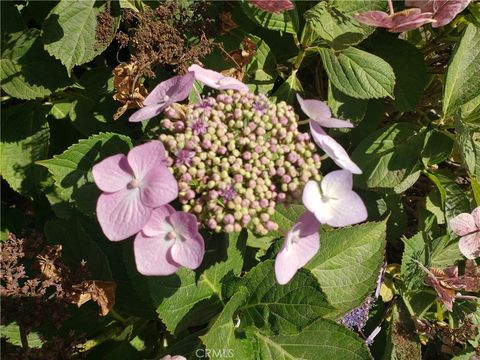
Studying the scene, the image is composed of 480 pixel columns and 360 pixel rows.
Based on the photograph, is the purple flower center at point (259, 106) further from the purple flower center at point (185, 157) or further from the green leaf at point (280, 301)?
the green leaf at point (280, 301)

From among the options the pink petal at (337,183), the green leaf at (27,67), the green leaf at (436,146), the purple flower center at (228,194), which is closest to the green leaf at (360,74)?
the green leaf at (436,146)

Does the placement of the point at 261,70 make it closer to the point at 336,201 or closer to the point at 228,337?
the point at 336,201

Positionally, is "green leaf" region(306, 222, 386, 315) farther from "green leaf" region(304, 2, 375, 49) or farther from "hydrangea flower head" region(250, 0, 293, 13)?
"hydrangea flower head" region(250, 0, 293, 13)

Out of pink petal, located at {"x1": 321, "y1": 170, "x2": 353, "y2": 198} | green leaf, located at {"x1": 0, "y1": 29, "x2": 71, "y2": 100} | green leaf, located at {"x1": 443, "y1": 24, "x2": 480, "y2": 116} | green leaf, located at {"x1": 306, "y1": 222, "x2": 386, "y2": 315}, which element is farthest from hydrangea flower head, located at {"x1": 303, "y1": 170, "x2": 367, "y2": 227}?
green leaf, located at {"x1": 0, "y1": 29, "x2": 71, "y2": 100}

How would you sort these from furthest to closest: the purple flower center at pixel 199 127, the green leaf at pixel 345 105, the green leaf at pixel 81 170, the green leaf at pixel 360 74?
the green leaf at pixel 345 105, the green leaf at pixel 360 74, the green leaf at pixel 81 170, the purple flower center at pixel 199 127

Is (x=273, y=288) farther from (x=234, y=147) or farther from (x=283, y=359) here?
(x=234, y=147)

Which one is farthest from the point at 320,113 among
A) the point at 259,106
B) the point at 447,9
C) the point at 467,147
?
the point at 467,147
